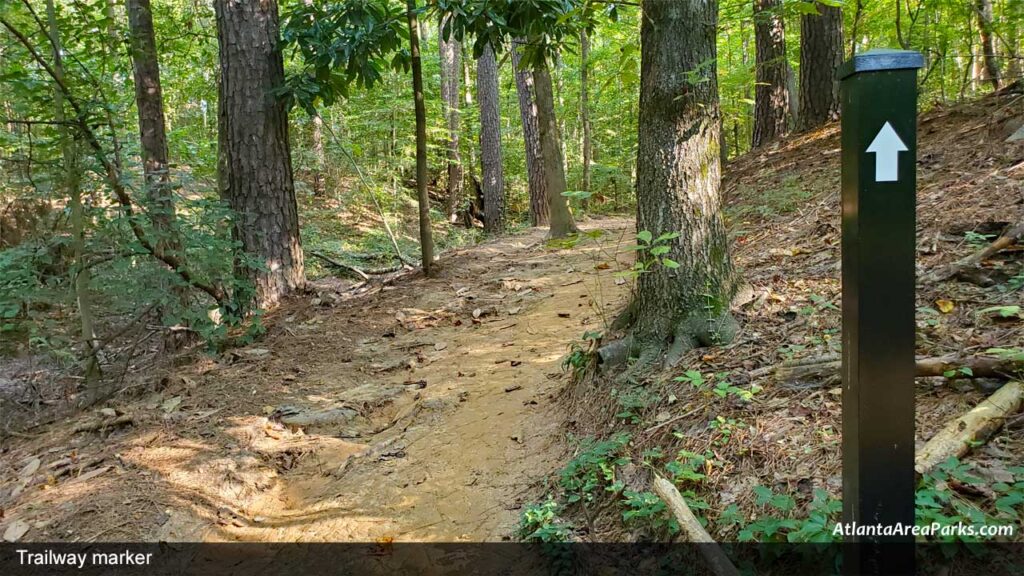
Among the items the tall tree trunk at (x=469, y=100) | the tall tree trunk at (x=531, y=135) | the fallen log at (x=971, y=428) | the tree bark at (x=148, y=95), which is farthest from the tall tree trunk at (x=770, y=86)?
the tall tree trunk at (x=469, y=100)

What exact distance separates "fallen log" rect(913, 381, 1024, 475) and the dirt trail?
6.17ft

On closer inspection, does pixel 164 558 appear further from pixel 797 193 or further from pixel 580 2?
pixel 797 193

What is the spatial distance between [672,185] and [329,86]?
4.27 metres

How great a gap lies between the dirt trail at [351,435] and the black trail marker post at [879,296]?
1890 mm

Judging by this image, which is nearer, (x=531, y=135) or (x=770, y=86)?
(x=770, y=86)

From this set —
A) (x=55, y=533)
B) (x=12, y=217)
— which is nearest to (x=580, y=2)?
(x=55, y=533)

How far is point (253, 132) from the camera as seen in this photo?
6328 mm

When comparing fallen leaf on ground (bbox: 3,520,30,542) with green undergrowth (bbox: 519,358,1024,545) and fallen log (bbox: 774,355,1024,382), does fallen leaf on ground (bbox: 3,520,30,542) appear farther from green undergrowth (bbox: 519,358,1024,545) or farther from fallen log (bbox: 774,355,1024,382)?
fallen log (bbox: 774,355,1024,382)

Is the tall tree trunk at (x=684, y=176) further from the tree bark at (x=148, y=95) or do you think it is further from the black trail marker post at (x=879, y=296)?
the tree bark at (x=148, y=95)

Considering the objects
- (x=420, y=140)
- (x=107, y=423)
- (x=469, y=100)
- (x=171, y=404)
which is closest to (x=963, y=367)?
(x=171, y=404)

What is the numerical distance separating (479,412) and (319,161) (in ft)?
43.5

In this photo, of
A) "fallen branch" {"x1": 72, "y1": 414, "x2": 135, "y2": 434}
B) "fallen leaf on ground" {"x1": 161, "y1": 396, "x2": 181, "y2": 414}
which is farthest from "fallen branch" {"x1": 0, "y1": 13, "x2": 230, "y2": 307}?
"fallen branch" {"x1": 72, "y1": 414, "x2": 135, "y2": 434}

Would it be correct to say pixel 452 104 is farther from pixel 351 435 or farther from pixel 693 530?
pixel 693 530

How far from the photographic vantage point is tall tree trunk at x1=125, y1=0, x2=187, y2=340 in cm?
516
